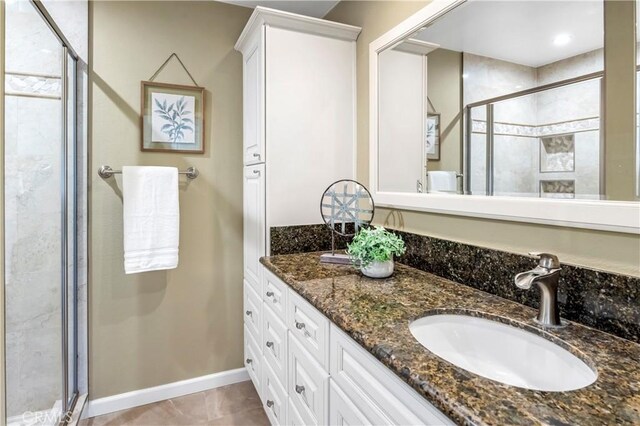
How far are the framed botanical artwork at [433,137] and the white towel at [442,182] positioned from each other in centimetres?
7

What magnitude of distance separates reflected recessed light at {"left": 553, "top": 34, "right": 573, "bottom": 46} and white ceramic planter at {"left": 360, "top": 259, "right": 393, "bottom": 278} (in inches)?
34.8

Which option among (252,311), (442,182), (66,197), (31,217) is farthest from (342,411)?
(66,197)

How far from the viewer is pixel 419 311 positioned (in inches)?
41.1

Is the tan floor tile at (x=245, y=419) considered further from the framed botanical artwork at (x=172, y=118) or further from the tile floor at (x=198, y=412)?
the framed botanical artwork at (x=172, y=118)

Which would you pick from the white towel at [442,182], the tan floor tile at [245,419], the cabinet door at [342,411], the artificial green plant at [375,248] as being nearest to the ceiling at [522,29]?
the white towel at [442,182]

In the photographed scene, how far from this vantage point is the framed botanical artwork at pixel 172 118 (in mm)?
2027

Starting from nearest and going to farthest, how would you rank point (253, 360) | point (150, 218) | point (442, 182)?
point (442, 182)
point (150, 218)
point (253, 360)

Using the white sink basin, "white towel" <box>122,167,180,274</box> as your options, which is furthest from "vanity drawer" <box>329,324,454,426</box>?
"white towel" <box>122,167,180,274</box>

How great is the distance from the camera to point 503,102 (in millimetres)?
1191

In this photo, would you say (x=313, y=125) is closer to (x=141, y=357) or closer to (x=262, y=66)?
(x=262, y=66)

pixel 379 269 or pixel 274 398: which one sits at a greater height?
pixel 379 269

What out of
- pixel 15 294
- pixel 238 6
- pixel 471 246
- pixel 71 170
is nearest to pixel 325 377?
pixel 471 246

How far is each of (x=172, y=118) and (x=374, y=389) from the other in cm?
186

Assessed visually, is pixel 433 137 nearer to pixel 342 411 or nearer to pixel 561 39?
pixel 561 39
